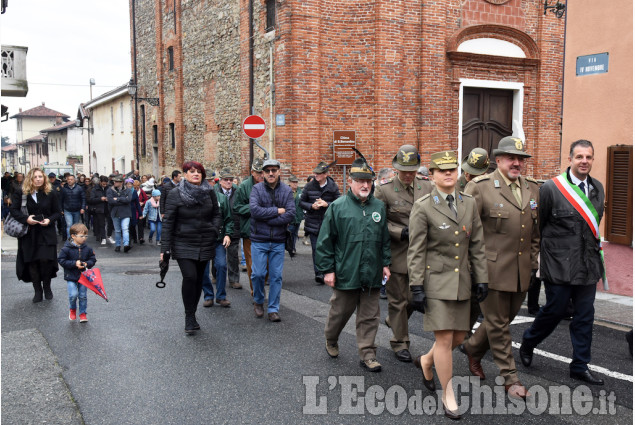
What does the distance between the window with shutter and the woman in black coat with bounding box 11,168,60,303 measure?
8.14 m

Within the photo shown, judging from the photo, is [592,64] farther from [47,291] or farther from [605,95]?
[47,291]

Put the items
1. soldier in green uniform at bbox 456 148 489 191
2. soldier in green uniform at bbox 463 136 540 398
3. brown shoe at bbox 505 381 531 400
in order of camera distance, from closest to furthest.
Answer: brown shoe at bbox 505 381 531 400 → soldier in green uniform at bbox 463 136 540 398 → soldier in green uniform at bbox 456 148 489 191

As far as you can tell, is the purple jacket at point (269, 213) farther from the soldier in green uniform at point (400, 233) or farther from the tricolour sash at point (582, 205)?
the tricolour sash at point (582, 205)

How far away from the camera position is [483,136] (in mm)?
18156

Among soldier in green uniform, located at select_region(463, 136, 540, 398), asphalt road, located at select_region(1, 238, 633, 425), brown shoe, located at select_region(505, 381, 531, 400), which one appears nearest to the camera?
asphalt road, located at select_region(1, 238, 633, 425)

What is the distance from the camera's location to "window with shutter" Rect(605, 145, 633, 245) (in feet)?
28.3

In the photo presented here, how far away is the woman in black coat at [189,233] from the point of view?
695 centimetres

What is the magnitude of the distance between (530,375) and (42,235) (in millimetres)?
6923

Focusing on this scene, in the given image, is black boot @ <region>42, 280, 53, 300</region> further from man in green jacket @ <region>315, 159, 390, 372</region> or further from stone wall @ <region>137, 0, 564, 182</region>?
stone wall @ <region>137, 0, 564, 182</region>

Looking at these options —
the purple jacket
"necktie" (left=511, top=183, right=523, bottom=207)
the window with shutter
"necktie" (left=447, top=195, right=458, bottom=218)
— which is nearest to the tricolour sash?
"necktie" (left=511, top=183, right=523, bottom=207)

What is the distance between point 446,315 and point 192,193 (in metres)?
3.58

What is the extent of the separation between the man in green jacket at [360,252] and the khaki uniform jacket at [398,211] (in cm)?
23

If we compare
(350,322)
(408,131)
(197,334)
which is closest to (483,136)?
(408,131)

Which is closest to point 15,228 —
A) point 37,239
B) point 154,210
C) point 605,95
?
point 37,239
